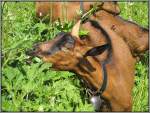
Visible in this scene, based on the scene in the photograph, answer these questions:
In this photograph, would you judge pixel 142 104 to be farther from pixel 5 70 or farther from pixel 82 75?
pixel 5 70

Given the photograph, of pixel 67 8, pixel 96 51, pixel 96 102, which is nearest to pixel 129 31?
pixel 67 8

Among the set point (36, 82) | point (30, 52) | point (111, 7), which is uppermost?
point (111, 7)

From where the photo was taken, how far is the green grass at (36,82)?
5129 millimetres

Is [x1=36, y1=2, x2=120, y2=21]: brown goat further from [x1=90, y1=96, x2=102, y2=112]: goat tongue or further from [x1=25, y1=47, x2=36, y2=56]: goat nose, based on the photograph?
[x1=90, y1=96, x2=102, y2=112]: goat tongue

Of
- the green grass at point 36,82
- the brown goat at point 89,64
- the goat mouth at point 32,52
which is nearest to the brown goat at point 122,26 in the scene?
the green grass at point 36,82

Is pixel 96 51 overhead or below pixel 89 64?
overhead

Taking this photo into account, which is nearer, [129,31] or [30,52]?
[30,52]

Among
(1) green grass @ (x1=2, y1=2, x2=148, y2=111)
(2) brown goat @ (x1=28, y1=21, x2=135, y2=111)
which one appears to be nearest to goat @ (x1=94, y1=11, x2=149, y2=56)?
(1) green grass @ (x1=2, y1=2, x2=148, y2=111)

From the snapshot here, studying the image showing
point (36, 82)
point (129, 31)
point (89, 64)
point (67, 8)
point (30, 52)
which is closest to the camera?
point (36, 82)

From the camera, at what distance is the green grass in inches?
202

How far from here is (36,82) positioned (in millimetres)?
5309

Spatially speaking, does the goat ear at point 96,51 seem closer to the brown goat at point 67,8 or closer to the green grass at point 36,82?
the green grass at point 36,82

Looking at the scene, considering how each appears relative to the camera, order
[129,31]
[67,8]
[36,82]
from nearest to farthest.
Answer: [36,82] → [129,31] → [67,8]

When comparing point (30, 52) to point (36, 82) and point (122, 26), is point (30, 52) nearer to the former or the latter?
point (36, 82)
